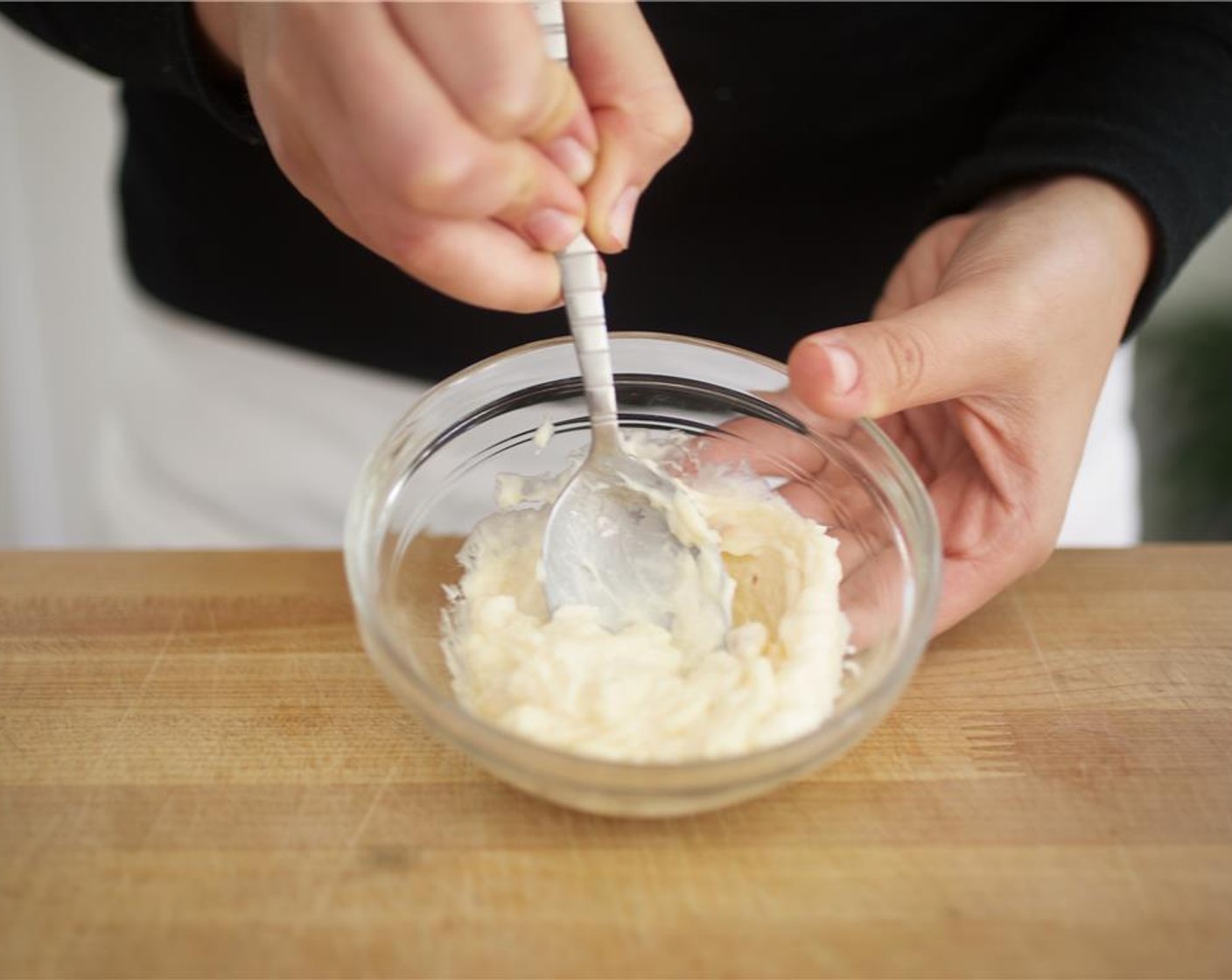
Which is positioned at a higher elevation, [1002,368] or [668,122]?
[668,122]

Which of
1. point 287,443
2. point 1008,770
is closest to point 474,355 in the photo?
point 287,443

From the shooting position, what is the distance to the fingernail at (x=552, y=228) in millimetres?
827

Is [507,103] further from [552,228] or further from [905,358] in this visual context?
[905,358]

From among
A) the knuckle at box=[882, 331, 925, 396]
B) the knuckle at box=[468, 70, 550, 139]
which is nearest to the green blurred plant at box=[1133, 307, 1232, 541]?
the knuckle at box=[882, 331, 925, 396]

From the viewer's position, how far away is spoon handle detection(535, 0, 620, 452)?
807 mm

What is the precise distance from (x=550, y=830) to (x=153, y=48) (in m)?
0.80

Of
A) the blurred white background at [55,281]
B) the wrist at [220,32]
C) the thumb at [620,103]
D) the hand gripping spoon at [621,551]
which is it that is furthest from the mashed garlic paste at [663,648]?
the blurred white background at [55,281]

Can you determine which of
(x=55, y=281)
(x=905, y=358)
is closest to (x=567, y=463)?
(x=905, y=358)

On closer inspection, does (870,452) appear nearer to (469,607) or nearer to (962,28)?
(469,607)

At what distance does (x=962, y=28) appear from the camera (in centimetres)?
139

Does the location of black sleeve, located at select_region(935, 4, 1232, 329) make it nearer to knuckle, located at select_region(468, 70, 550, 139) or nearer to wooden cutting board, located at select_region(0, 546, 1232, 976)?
wooden cutting board, located at select_region(0, 546, 1232, 976)

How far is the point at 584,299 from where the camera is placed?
0.88 meters

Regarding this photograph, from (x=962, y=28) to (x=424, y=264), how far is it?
0.89m

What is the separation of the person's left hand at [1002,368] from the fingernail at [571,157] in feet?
0.74
